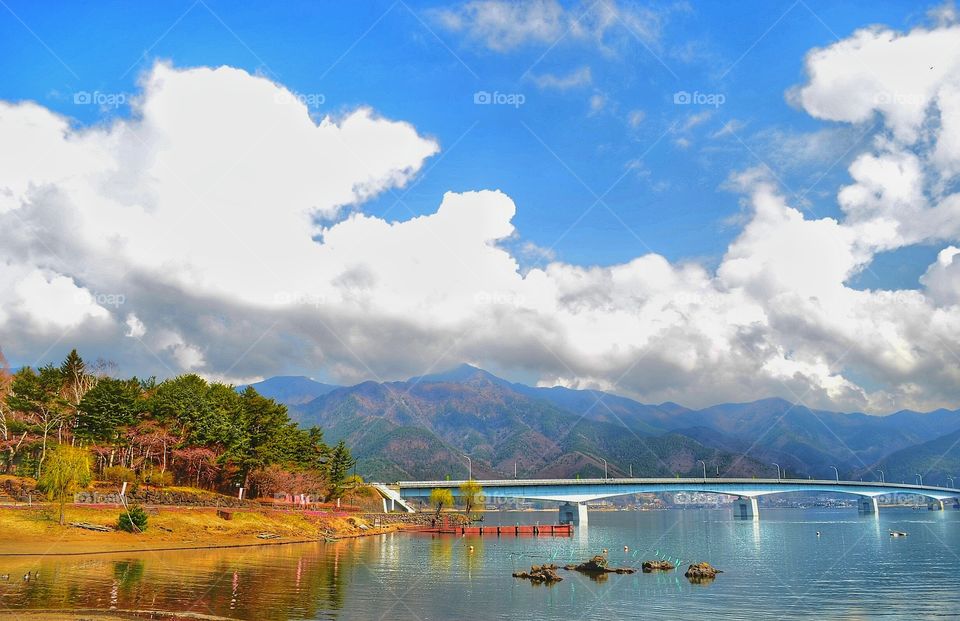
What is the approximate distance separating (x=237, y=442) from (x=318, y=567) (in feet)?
174

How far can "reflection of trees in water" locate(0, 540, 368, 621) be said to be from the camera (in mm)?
45000

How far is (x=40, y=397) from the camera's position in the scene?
361 ft

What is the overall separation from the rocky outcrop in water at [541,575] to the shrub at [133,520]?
45.8m

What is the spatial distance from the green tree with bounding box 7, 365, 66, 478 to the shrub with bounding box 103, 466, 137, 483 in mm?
10863

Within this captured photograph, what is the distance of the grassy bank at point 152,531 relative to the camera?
7200 cm

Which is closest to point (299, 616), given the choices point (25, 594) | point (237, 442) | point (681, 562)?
point (25, 594)

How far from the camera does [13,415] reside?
117250mm

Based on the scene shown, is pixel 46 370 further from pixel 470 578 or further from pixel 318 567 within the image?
pixel 470 578

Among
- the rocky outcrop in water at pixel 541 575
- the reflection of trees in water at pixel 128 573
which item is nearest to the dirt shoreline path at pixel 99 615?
the reflection of trees in water at pixel 128 573

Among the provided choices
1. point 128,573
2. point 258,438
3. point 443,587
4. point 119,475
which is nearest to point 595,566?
point 443,587

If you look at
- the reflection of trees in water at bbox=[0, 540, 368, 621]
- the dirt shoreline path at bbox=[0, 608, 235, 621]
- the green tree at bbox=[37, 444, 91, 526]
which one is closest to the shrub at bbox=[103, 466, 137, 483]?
the green tree at bbox=[37, 444, 91, 526]

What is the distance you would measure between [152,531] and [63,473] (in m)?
12.7

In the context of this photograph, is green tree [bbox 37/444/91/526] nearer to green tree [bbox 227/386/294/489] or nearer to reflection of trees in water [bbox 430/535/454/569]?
green tree [bbox 227/386/294/489]

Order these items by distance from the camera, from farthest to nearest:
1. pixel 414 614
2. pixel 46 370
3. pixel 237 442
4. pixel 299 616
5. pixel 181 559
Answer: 1. pixel 237 442
2. pixel 46 370
3. pixel 181 559
4. pixel 414 614
5. pixel 299 616
